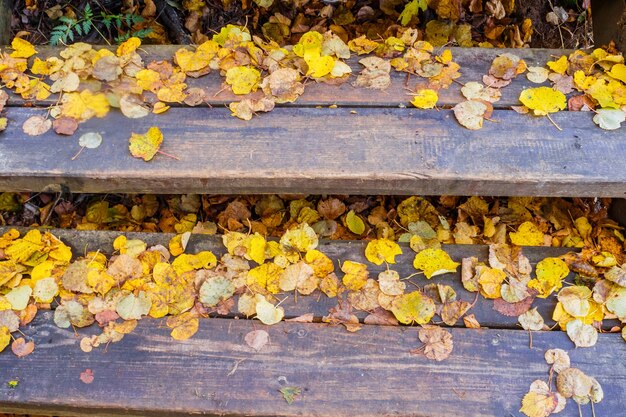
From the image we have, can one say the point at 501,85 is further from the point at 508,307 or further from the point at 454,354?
the point at 454,354

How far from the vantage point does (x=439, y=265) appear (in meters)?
1.90

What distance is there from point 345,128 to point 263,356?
0.79 metres

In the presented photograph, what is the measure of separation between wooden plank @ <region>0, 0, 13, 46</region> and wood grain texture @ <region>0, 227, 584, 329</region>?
85cm

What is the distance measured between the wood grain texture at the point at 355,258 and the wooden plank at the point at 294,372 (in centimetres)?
6

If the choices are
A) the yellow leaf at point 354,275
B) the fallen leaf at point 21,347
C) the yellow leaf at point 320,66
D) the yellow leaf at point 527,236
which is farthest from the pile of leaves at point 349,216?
the fallen leaf at point 21,347

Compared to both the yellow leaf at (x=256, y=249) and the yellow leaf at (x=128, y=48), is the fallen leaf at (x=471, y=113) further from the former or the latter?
the yellow leaf at (x=128, y=48)

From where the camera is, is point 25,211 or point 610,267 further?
point 25,211

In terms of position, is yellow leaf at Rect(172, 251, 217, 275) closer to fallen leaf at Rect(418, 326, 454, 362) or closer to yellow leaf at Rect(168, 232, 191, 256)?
yellow leaf at Rect(168, 232, 191, 256)

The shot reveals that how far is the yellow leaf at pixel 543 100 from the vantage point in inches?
73.3

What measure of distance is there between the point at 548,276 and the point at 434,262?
0.39m

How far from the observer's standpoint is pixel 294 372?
171 centimetres

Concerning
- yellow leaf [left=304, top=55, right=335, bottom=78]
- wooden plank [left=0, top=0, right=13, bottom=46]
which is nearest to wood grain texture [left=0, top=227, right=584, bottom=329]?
yellow leaf [left=304, top=55, right=335, bottom=78]

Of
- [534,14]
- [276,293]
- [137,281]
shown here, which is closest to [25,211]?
[137,281]

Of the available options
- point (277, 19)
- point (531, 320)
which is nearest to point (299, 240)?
point (531, 320)
